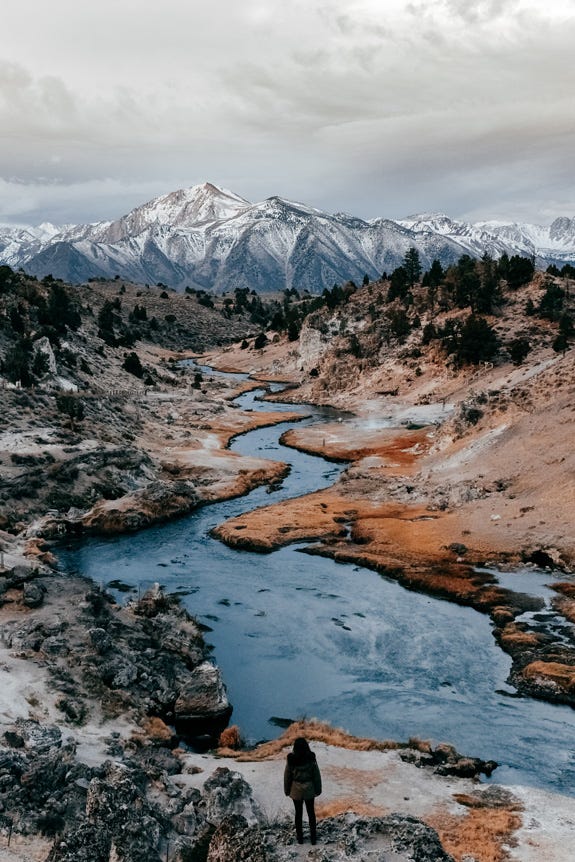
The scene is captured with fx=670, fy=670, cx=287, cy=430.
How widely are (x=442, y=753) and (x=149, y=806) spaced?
12.6m

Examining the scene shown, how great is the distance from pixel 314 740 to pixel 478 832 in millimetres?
9108

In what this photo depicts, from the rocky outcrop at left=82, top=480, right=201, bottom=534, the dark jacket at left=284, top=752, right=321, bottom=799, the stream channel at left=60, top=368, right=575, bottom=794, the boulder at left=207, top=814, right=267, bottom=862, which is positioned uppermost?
the dark jacket at left=284, top=752, right=321, bottom=799

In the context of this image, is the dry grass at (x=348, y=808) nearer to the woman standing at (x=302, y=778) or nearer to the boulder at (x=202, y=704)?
the woman standing at (x=302, y=778)

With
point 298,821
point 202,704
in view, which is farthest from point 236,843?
point 202,704

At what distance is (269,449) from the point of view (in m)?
87.3

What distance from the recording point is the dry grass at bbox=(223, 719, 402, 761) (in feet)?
87.4

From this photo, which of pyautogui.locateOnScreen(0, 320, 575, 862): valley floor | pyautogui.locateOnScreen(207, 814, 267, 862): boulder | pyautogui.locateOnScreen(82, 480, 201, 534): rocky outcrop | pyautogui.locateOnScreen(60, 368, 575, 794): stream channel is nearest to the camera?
pyautogui.locateOnScreen(207, 814, 267, 862): boulder

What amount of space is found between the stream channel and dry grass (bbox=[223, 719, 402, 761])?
3.94 feet

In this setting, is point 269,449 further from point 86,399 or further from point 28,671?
point 28,671

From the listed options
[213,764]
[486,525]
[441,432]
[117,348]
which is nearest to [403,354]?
[441,432]

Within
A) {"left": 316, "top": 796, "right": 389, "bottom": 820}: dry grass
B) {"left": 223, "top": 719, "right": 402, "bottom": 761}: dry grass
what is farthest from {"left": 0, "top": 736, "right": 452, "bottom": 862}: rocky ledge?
{"left": 223, "top": 719, "right": 402, "bottom": 761}: dry grass

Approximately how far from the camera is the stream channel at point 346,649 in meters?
29.1

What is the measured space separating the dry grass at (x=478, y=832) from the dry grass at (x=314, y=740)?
237 inches

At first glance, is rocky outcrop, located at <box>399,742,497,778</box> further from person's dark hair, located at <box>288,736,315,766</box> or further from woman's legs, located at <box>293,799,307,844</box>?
person's dark hair, located at <box>288,736,315,766</box>
